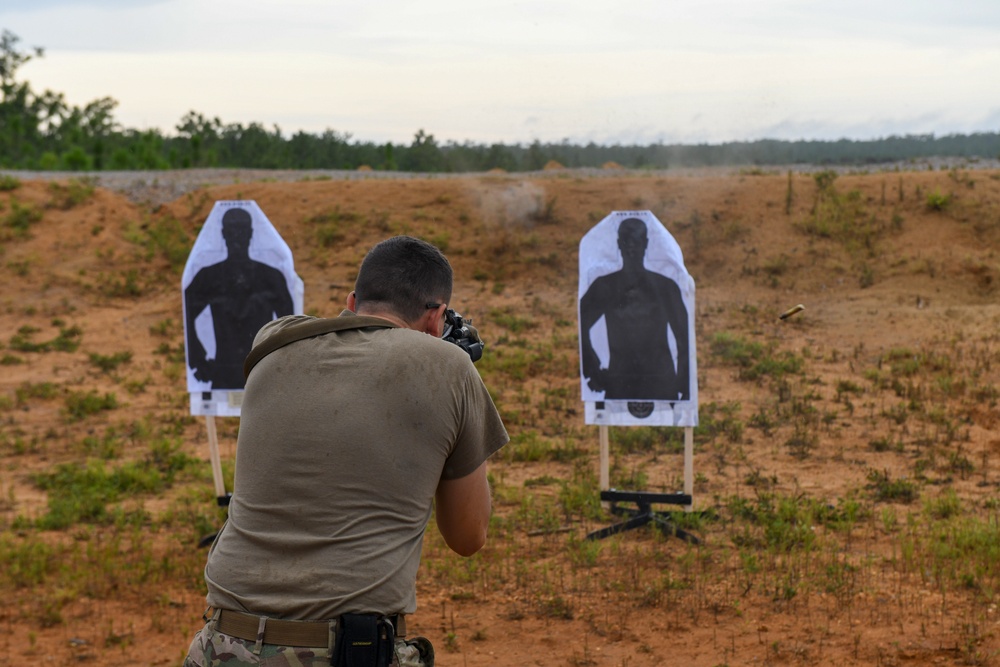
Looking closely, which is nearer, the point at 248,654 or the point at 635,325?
the point at 248,654

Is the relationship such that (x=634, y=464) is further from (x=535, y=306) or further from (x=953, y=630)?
(x=535, y=306)

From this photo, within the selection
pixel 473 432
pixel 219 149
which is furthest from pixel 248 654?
pixel 219 149

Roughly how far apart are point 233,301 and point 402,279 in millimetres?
4289

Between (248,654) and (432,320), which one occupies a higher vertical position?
(432,320)

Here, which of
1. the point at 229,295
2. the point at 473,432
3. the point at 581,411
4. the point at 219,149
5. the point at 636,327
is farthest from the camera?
the point at 219,149

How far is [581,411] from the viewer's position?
8.69 metres

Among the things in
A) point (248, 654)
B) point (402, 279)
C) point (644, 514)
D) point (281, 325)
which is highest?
point (402, 279)

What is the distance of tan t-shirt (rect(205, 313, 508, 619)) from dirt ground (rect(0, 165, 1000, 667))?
2.37 m

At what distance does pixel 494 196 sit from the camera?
15273 mm

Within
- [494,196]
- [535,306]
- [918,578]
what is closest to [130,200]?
[494,196]

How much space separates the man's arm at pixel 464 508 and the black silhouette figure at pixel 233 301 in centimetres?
417

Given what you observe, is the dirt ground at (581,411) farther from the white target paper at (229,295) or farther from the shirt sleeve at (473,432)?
the shirt sleeve at (473,432)

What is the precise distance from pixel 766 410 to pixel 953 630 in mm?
4245

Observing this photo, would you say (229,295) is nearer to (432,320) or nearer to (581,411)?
(581,411)
